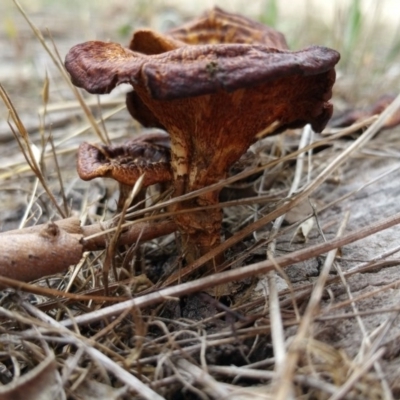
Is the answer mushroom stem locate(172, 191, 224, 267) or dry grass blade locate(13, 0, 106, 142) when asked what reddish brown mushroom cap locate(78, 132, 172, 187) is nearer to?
mushroom stem locate(172, 191, 224, 267)

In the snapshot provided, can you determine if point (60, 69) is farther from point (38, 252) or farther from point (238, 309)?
point (238, 309)

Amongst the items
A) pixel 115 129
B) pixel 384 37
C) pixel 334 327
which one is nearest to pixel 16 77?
pixel 115 129

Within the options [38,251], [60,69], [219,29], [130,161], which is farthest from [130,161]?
[219,29]

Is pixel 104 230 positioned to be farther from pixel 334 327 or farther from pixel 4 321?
pixel 334 327

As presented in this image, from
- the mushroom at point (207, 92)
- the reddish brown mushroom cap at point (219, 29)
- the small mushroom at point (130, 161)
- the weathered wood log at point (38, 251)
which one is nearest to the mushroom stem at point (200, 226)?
the mushroom at point (207, 92)

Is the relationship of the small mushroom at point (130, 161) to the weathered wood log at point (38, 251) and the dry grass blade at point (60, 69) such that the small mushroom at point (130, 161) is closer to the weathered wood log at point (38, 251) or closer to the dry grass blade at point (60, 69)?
the weathered wood log at point (38, 251)

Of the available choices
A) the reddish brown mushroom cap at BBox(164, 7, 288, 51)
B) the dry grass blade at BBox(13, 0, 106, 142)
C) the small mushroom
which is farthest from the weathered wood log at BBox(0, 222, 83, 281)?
the reddish brown mushroom cap at BBox(164, 7, 288, 51)
